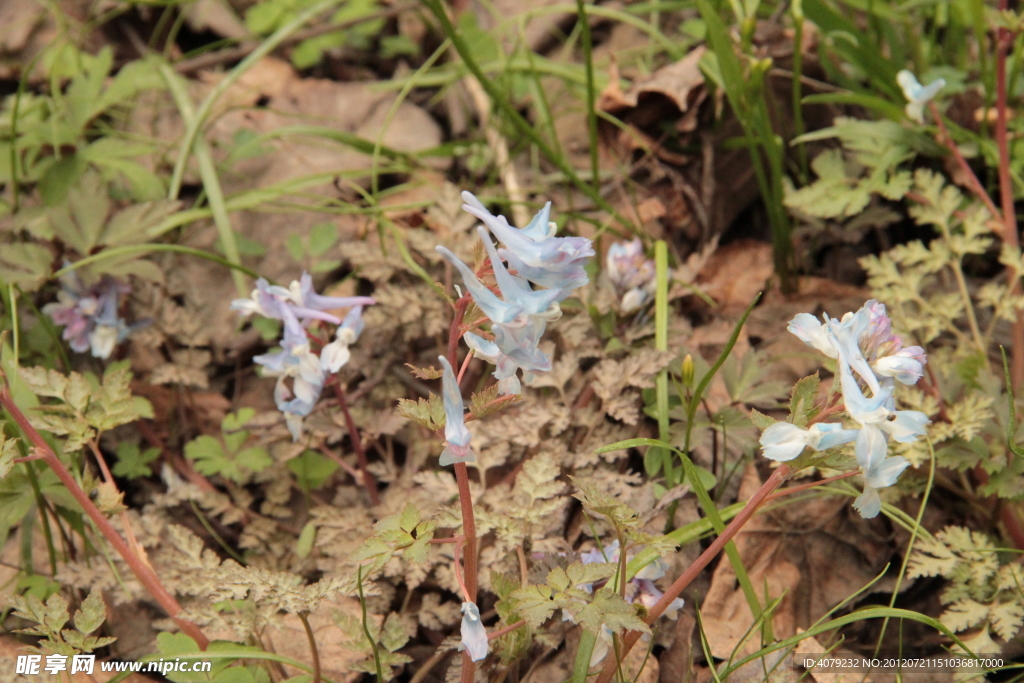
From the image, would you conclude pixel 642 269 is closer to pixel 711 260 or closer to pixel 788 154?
pixel 711 260

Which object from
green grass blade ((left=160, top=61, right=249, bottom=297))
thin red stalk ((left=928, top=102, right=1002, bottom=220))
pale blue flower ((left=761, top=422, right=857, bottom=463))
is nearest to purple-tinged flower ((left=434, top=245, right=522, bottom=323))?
pale blue flower ((left=761, top=422, right=857, bottom=463))

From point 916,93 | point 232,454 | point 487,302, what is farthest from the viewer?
point 916,93

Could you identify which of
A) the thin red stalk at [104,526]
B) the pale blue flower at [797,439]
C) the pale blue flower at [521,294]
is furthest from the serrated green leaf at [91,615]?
the pale blue flower at [797,439]

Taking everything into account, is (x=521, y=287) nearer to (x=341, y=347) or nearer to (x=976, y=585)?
(x=341, y=347)

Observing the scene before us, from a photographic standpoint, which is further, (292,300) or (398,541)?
(292,300)

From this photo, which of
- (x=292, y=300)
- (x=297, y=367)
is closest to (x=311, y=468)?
(x=297, y=367)

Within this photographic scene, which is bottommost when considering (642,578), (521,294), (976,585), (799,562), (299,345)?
(799,562)

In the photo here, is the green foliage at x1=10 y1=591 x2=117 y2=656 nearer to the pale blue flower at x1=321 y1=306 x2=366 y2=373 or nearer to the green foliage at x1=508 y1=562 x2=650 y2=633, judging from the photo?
the pale blue flower at x1=321 y1=306 x2=366 y2=373
